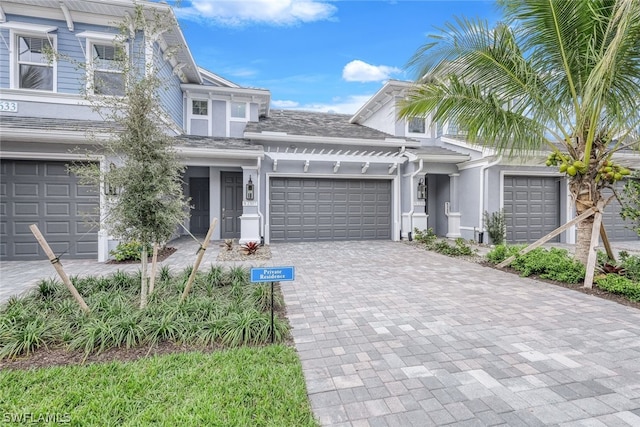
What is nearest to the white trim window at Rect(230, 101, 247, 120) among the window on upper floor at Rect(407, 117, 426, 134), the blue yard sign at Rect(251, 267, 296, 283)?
the window on upper floor at Rect(407, 117, 426, 134)

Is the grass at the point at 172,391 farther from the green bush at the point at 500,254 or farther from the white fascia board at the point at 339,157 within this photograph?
the white fascia board at the point at 339,157

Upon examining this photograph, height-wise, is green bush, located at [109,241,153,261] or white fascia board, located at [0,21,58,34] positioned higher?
white fascia board, located at [0,21,58,34]

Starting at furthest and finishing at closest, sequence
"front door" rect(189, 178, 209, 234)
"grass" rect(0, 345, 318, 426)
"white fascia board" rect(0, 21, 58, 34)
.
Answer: "front door" rect(189, 178, 209, 234) < "white fascia board" rect(0, 21, 58, 34) < "grass" rect(0, 345, 318, 426)

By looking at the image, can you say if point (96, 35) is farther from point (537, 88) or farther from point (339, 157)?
point (537, 88)

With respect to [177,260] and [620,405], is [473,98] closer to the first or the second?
[620,405]

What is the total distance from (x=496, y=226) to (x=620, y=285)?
548 cm

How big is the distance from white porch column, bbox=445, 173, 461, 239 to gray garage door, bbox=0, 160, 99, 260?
1145 cm

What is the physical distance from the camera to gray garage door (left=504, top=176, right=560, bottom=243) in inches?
428

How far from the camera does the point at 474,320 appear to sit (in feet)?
12.6

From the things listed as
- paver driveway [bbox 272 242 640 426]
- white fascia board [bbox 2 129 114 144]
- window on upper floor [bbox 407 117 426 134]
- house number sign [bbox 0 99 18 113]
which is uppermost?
window on upper floor [bbox 407 117 426 134]

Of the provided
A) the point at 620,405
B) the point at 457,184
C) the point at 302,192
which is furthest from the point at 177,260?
the point at 457,184

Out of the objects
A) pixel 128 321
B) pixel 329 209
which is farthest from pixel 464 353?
pixel 329 209

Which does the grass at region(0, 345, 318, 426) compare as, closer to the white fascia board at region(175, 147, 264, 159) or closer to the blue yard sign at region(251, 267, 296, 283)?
the blue yard sign at region(251, 267, 296, 283)

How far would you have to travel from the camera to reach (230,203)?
11.8 metres
